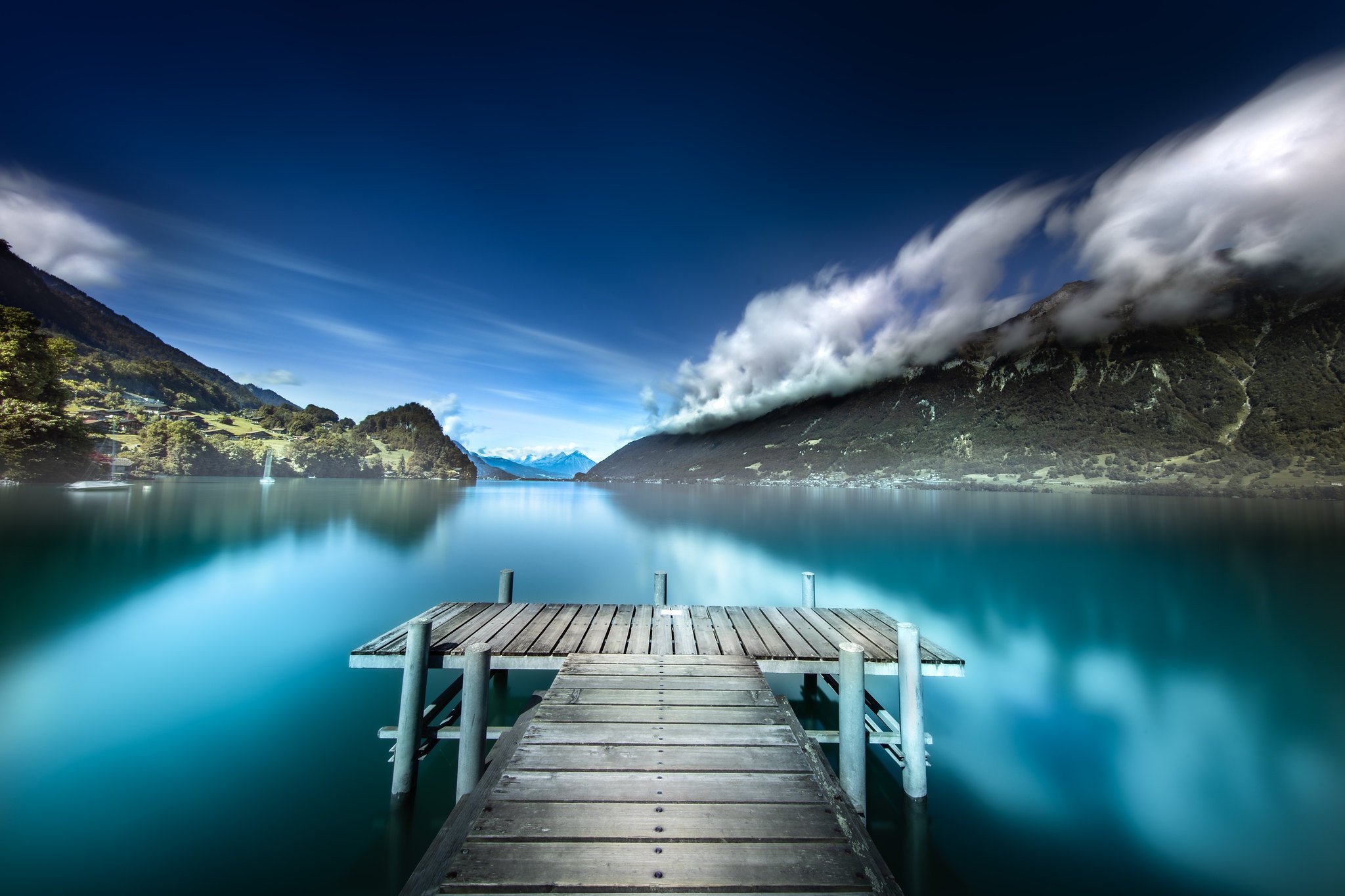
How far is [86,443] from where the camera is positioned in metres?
59.3

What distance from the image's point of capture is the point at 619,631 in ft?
25.7

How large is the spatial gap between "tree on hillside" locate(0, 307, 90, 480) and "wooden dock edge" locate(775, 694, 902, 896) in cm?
7625

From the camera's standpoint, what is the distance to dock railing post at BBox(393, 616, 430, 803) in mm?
6398

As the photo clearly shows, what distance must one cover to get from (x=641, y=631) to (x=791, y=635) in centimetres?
233

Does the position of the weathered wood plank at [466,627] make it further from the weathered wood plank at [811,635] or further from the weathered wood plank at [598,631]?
the weathered wood plank at [811,635]

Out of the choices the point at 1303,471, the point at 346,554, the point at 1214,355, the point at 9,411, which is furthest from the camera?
the point at 1214,355

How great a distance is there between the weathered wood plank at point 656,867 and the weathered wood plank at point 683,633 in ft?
12.1

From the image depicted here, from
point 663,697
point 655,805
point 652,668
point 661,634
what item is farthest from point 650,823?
point 661,634

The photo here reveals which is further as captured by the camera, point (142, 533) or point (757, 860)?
point (142, 533)

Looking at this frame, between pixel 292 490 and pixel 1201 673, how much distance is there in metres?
110

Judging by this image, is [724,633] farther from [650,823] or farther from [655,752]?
[650,823]

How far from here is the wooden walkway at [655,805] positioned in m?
2.81

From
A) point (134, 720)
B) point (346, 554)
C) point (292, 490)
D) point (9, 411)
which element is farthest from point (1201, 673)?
point (292, 490)

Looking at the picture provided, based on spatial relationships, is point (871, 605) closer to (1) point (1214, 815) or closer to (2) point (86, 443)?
(1) point (1214, 815)
